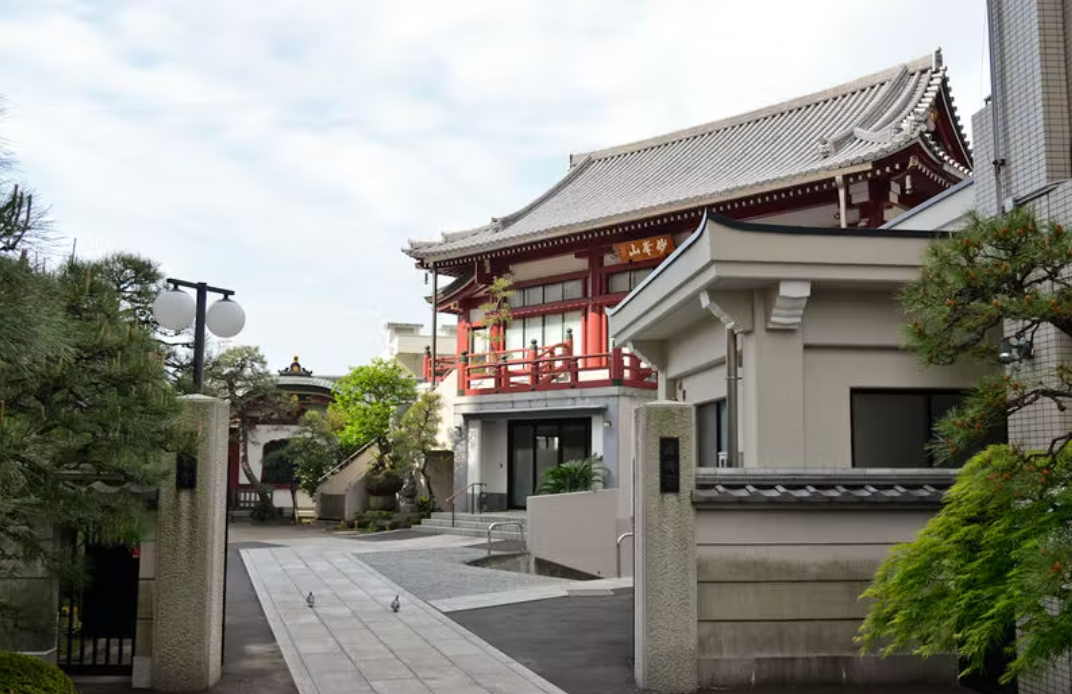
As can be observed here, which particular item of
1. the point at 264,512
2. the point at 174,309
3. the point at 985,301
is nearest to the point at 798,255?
the point at 985,301

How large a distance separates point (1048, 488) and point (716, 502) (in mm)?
3213

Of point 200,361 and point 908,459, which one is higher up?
point 200,361

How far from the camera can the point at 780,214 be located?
21.2m

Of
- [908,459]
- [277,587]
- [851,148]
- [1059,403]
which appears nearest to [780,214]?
[851,148]

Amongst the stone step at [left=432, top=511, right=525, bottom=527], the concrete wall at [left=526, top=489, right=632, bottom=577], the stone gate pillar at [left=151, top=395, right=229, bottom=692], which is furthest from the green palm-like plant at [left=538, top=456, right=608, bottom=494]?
the stone gate pillar at [left=151, top=395, right=229, bottom=692]

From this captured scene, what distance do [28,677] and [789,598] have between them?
18.8 ft

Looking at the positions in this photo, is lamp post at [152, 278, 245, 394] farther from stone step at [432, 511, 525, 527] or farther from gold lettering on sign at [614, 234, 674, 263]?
gold lettering on sign at [614, 234, 674, 263]

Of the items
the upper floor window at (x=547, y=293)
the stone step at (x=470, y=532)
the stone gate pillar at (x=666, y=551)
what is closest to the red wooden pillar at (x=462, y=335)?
the upper floor window at (x=547, y=293)

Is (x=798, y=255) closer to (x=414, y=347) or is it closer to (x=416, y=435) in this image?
(x=416, y=435)

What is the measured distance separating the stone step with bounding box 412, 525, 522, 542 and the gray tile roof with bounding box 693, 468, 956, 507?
13.5 m

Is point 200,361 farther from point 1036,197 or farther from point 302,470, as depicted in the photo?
point 302,470

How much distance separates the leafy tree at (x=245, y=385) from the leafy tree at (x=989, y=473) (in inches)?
1002

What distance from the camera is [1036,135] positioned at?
25.7ft

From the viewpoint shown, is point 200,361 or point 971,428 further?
point 200,361
